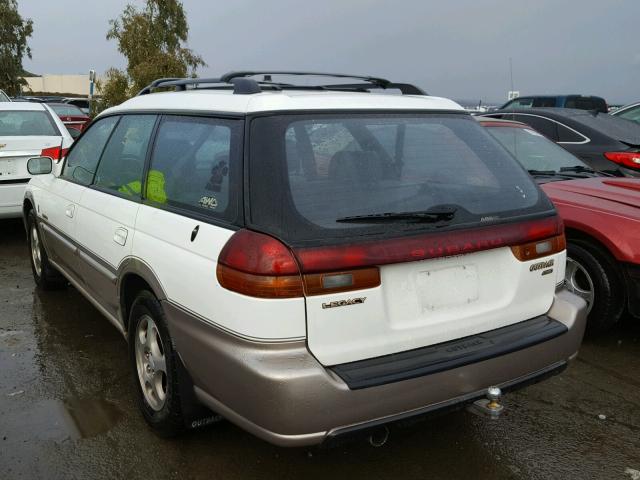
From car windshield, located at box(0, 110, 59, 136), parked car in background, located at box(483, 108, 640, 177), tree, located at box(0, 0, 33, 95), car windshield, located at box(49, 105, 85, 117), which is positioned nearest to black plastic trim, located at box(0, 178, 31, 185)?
car windshield, located at box(0, 110, 59, 136)

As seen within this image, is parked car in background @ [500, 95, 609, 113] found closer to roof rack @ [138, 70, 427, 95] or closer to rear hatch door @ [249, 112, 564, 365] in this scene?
roof rack @ [138, 70, 427, 95]

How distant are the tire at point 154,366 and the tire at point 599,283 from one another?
2.90 m

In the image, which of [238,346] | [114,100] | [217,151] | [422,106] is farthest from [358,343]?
[114,100]

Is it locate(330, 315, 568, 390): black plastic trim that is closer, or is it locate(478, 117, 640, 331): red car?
locate(330, 315, 568, 390): black plastic trim

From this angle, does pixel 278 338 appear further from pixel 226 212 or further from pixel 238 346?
pixel 226 212

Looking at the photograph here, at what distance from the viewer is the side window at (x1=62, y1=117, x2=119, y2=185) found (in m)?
3.99

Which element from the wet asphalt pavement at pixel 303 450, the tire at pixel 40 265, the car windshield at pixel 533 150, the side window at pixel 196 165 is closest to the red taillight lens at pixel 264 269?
the side window at pixel 196 165

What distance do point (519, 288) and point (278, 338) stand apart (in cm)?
117

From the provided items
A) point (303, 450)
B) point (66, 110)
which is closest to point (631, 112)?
point (303, 450)

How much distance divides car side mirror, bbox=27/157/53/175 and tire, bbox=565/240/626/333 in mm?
4058

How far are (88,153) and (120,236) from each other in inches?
49.3

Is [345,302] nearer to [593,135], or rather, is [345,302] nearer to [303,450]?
[303,450]

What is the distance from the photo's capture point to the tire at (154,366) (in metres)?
2.76

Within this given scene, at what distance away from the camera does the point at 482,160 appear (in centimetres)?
292
